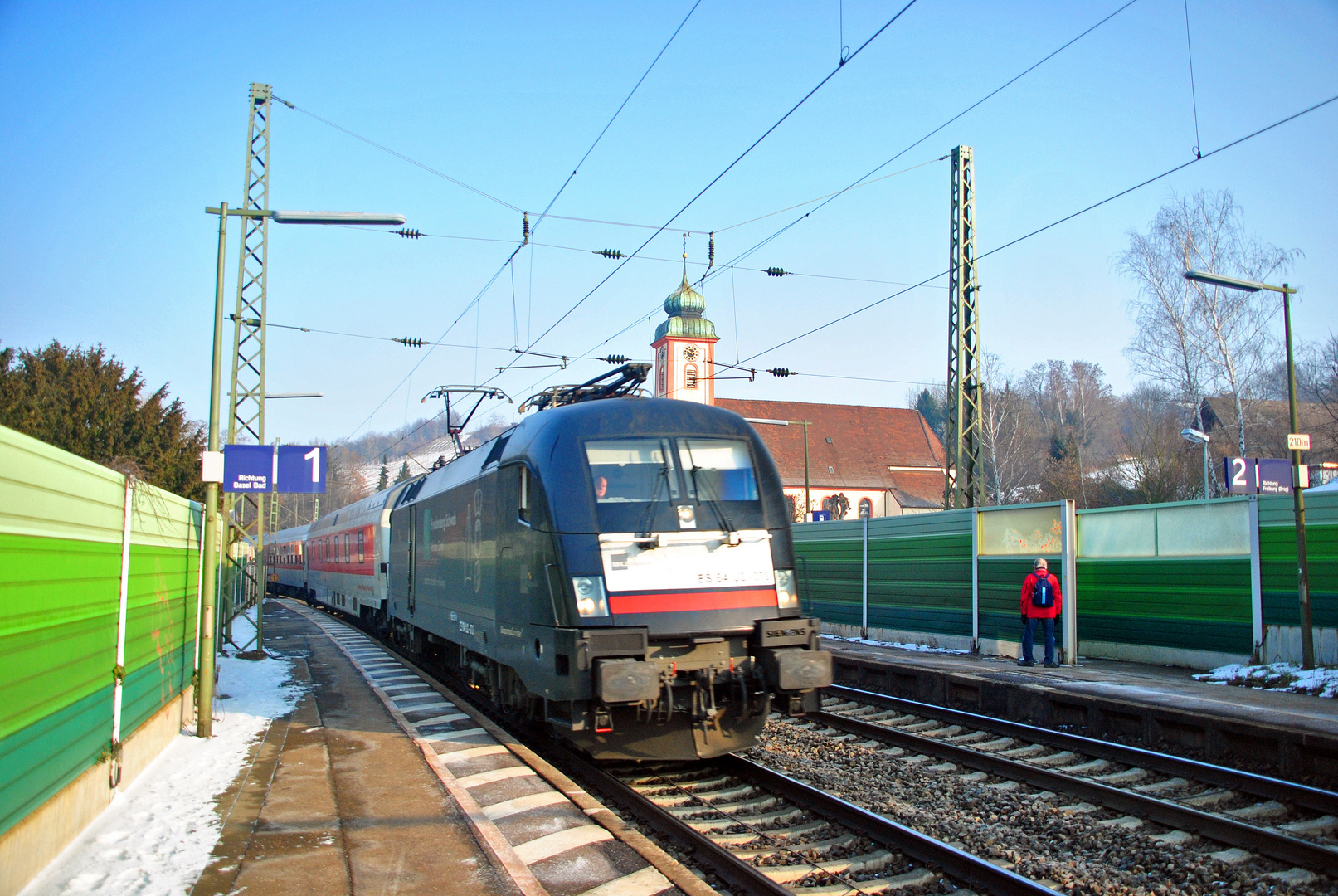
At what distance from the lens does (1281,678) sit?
11.6 metres

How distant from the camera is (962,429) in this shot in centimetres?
1906

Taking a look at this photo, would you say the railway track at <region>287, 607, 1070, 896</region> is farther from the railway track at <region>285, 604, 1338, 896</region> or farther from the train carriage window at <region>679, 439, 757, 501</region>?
the train carriage window at <region>679, 439, 757, 501</region>

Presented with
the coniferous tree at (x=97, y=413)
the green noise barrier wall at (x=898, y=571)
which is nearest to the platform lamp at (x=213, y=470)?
the green noise barrier wall at (x=898, y=571)

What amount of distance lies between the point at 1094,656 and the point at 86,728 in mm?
13828

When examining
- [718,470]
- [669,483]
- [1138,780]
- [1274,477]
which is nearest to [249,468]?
[669,483]

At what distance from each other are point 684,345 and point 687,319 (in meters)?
1.82

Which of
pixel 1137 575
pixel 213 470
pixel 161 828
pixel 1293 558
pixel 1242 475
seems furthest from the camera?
pixel 1137 575

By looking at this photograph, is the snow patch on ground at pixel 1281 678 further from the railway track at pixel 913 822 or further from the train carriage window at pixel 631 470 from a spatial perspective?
the train carriage window at pixel 631 470

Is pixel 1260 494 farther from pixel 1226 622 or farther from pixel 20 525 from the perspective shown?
pixel 20 525

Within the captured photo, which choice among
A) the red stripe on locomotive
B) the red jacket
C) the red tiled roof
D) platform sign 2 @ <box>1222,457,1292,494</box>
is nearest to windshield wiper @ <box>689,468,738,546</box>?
the red stripe on locomotive

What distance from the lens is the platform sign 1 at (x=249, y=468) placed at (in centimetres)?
1055

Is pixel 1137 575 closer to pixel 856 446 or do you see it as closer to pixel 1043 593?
pixel 1043 593

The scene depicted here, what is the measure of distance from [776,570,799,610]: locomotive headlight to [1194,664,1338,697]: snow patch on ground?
6984mm

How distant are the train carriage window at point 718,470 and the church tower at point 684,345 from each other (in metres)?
54.4
